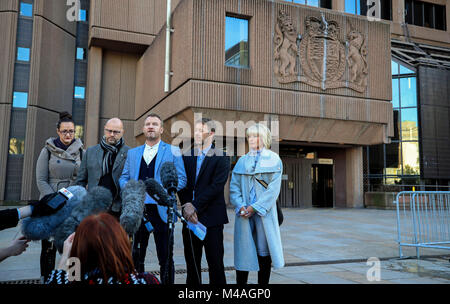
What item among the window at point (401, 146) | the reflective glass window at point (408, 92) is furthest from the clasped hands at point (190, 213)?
the reflective glass window at point (408, 92)

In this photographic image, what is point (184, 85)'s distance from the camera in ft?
48.1

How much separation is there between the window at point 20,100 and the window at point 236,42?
37.5ft

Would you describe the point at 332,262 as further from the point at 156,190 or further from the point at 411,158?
the point at 411,158

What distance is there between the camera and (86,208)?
7.54 ft

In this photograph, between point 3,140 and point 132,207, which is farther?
point 3,140

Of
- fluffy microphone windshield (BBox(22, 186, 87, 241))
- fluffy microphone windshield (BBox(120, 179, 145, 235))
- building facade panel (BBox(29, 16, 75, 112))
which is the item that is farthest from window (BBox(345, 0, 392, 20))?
fluffy microphone windshield (BBox(22, 186, 87, 241))

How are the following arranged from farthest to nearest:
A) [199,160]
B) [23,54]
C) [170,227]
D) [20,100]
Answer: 1. [23,54]
2. [20,100]
3. [199,160]
4. [170,227]

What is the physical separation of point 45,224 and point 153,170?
1.59 meters

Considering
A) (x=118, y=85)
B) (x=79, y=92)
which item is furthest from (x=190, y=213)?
(x=79, y=92)

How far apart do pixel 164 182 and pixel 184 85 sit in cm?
1236

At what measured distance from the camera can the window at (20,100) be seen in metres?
19.2

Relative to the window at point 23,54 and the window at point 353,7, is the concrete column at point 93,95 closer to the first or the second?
the window at point 23,54
